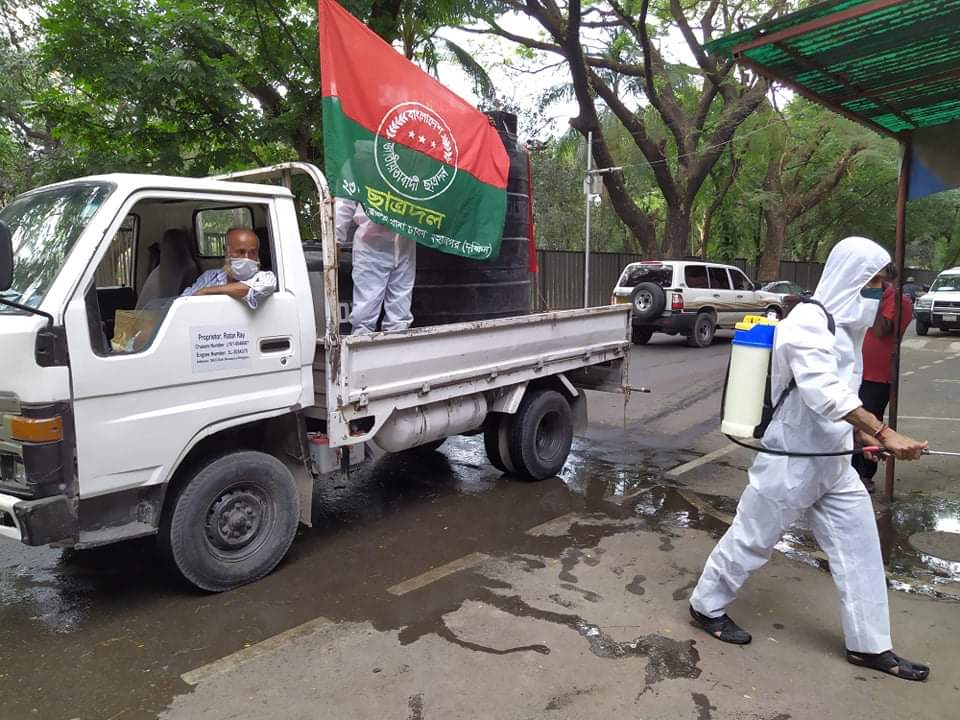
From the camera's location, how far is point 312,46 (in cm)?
972

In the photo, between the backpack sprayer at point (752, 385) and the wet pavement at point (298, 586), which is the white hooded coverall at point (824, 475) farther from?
the wet pavement at point (298, 586)

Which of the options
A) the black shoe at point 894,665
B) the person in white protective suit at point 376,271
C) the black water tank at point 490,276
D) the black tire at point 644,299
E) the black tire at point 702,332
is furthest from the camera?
the black tire at point 702,332

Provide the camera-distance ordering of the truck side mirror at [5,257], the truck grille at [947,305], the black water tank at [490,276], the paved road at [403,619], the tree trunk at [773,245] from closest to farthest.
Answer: the truck side mirror at [5,257]
the paved road at [403,619]
the black water tank at [490,276]
the truck grille at [947,305]
the tree trunk at [773,245]

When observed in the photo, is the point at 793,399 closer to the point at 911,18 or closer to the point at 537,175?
the point at 911,18

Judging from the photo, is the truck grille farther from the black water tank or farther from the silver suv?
the black water tank

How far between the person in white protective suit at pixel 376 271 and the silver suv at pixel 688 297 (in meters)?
9.60

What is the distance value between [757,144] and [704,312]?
7038mm

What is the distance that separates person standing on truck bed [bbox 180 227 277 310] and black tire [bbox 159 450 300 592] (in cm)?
85

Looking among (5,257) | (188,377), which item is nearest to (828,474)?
(188,377)

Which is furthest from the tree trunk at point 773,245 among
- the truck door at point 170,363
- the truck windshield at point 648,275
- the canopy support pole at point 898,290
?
the truck door at point 170,363

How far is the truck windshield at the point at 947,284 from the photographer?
18547 millimetres

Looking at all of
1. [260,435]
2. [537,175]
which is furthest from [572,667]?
[537,175]

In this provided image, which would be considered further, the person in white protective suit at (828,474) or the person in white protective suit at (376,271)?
the person in white protective suit at (376,271)

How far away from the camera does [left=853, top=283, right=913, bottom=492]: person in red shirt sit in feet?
18.4
